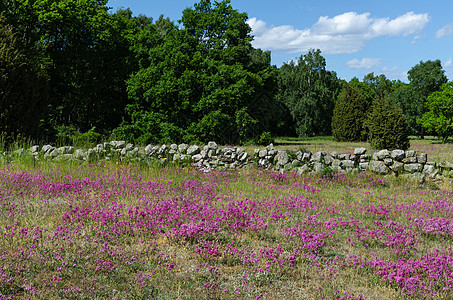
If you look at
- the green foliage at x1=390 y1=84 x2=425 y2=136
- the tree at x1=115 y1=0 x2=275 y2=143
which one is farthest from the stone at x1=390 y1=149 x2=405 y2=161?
the green foliage at x1=390 y1=84 x2=425 y2=136

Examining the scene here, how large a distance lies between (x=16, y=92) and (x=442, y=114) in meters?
36.5

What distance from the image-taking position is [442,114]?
35.7 m

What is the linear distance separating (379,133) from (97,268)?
64.2ft

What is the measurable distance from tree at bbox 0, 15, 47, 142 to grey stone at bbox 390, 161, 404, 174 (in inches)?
509

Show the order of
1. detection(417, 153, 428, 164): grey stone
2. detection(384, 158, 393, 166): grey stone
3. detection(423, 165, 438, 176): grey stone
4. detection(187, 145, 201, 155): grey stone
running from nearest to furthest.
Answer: detection(423, 165, 438, 176): grey stone
detection(417, 153, 428, 164): grey stone
detection(384, 158, 393, 166): grey stone
detection(187, 145, 201, 155): grey stone

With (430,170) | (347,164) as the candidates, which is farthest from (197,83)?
(430,170)

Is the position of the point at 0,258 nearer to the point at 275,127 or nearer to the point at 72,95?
the point at 72,95

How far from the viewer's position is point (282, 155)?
452 inches

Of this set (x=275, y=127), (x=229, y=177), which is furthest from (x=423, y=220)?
(x=275, y=127)

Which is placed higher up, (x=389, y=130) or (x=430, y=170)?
(x=389, y=130)

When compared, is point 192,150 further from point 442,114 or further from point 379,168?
point 442,114

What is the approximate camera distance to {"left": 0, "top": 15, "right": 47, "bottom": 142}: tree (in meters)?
13.2

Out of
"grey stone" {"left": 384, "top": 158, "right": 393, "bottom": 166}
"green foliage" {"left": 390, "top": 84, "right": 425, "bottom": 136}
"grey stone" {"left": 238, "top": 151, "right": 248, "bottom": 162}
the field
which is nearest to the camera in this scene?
the field

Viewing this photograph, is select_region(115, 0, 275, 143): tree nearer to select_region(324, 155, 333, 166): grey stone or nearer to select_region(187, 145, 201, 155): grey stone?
select_region(187, 145, 201, 155): grey stone
